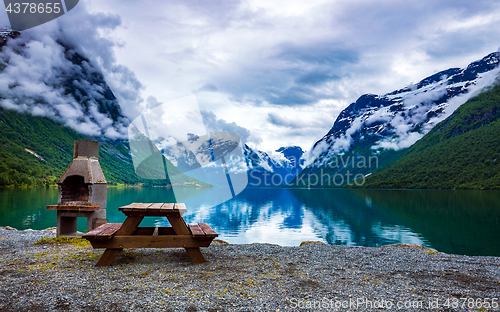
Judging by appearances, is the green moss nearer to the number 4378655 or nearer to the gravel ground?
the gravel ground

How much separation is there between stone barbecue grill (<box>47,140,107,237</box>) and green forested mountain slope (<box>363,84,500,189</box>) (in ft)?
522

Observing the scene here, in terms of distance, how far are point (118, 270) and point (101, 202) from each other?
5.77 metres

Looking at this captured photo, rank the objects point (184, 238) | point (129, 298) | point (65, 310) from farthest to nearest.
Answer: point (184, 238)
point (129, 298)
point (65, 310)

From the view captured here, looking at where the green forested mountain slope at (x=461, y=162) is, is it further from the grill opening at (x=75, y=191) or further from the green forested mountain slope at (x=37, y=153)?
the grill opening at (x=75, y=191)

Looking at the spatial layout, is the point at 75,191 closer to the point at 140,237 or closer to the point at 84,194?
the point at 84,194

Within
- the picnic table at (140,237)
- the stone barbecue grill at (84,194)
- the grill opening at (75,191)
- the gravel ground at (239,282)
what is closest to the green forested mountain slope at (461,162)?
the gravel ground at (239,282)

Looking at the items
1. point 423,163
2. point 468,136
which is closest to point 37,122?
point 423,163

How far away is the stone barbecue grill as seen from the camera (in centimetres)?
1135

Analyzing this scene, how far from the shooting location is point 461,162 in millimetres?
161875

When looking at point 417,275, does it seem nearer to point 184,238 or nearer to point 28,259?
point 184,238

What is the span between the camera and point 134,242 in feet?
24.3

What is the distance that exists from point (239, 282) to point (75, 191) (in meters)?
9.84

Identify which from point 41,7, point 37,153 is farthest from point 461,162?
point 37,153

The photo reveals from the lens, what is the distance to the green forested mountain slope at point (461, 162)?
145 m
